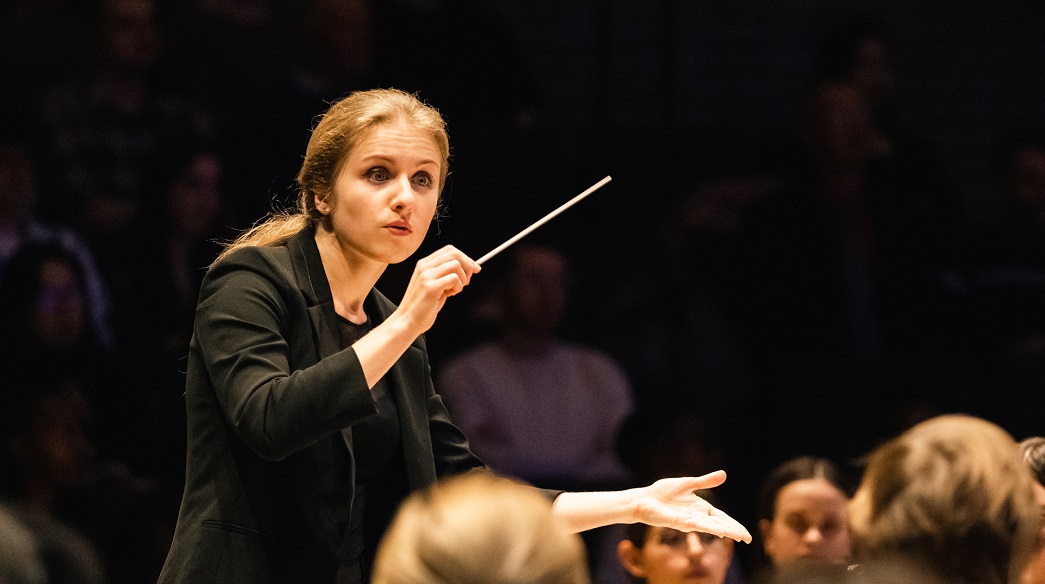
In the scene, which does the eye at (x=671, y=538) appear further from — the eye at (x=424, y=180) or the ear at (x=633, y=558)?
the eye at (x=424, y=180)

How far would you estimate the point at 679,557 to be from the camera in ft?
10.9

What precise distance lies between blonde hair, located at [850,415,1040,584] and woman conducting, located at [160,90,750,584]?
380 mm

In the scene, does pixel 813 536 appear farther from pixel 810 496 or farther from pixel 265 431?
pixel 265 431

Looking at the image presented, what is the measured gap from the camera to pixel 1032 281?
16.8ft

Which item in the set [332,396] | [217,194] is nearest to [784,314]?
[217,194]

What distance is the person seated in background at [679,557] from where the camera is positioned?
3.32 meters

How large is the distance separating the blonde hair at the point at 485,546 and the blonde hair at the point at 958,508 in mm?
617

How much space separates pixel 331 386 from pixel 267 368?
12 centimetres

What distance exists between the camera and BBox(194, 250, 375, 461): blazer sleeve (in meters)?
2.03

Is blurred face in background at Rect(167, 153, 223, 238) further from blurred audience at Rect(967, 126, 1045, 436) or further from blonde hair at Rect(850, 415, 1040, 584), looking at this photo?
blonde hair at Rect(850, 415, 1040, 584)

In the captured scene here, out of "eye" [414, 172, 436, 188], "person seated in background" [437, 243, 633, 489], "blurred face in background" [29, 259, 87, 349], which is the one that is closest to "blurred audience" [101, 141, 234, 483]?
"blurred face in background" [29, 259, 87, 349]

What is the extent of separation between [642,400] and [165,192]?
1.61 meters

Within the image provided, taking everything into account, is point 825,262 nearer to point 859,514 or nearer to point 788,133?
point 788,133

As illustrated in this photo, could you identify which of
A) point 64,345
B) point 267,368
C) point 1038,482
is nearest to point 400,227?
point 267,368
